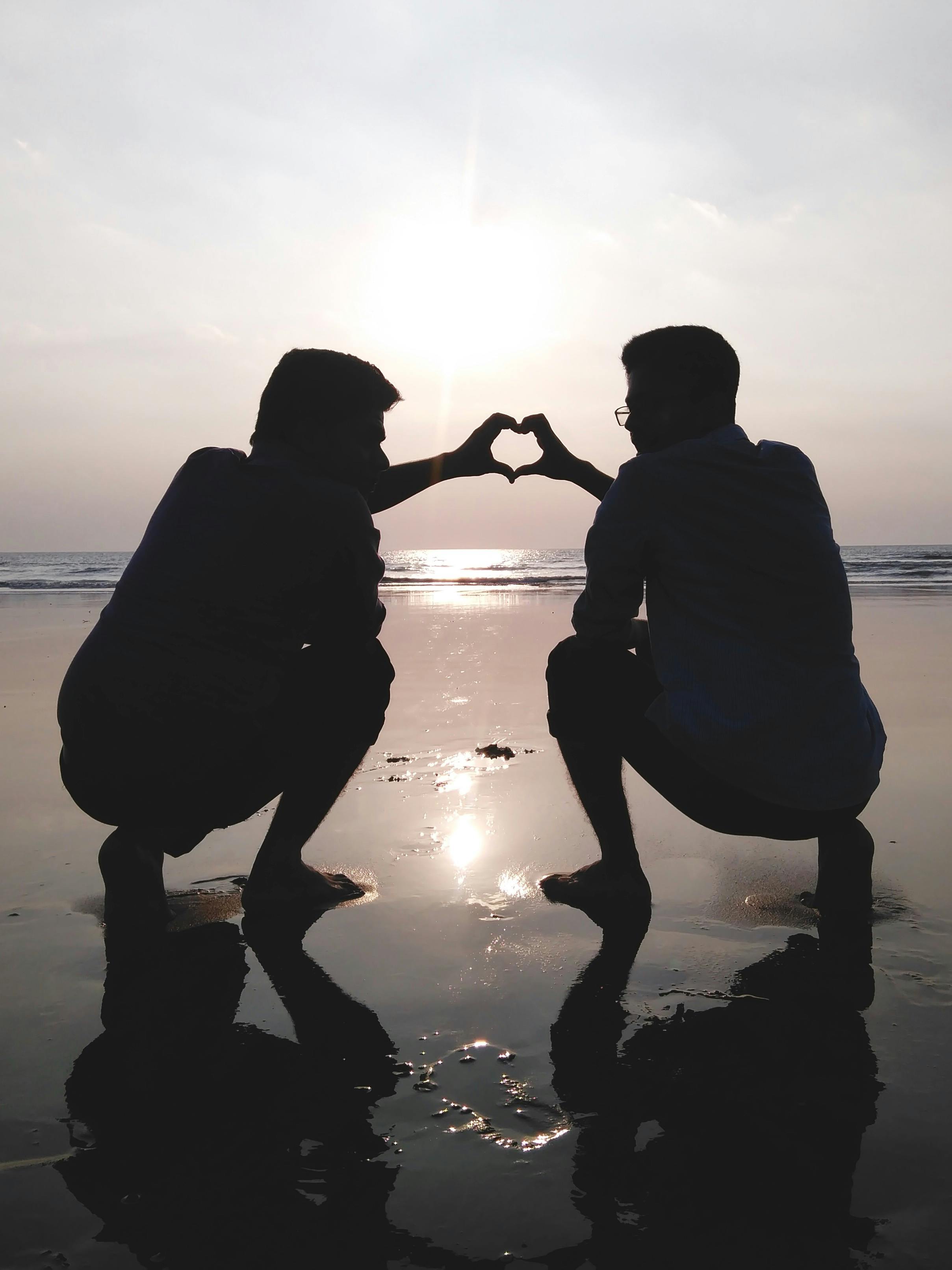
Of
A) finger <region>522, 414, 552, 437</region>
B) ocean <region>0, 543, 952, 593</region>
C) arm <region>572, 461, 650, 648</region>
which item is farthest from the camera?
ocean <region>0, 543, 952, 593</region>

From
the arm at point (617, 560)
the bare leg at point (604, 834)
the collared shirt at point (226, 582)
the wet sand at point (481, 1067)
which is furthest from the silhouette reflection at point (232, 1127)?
the arm at point (617, 560)

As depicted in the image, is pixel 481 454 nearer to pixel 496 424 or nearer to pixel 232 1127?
pixel 496 424

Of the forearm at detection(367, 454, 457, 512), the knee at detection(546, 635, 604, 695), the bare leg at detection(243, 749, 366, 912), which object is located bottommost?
the bare leg at detection(243, 749, 366, 912)

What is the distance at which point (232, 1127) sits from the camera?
56.1 inches

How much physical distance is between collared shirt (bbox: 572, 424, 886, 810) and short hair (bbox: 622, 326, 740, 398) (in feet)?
0.71

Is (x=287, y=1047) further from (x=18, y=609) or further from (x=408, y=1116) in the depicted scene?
(x=18, y=609)

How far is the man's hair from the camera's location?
2381 mm

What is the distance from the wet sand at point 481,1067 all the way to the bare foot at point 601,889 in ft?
Answer: 0.29

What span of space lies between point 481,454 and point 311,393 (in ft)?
2.70

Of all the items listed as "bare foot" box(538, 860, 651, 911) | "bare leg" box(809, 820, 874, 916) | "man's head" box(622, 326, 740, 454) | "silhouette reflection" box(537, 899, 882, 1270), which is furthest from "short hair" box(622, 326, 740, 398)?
"silhouette reflection" box(537, 899, 882, 1270)

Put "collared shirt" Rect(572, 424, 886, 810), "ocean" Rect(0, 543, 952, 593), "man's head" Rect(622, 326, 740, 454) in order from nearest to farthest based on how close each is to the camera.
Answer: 1. "collared shirt" Rect(572, 424, 886, 810)
2. "man's head" Rect(622, 326, 740, 454)
3. "ocean" Rect(0, 543, 952, 593)

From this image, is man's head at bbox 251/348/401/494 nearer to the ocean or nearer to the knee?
the knee

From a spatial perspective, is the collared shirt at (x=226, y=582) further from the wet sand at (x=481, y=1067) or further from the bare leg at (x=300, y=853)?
the wet sand at (x=481, y=1067)

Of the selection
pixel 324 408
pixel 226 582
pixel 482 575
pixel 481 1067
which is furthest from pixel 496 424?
pixel 482 575
